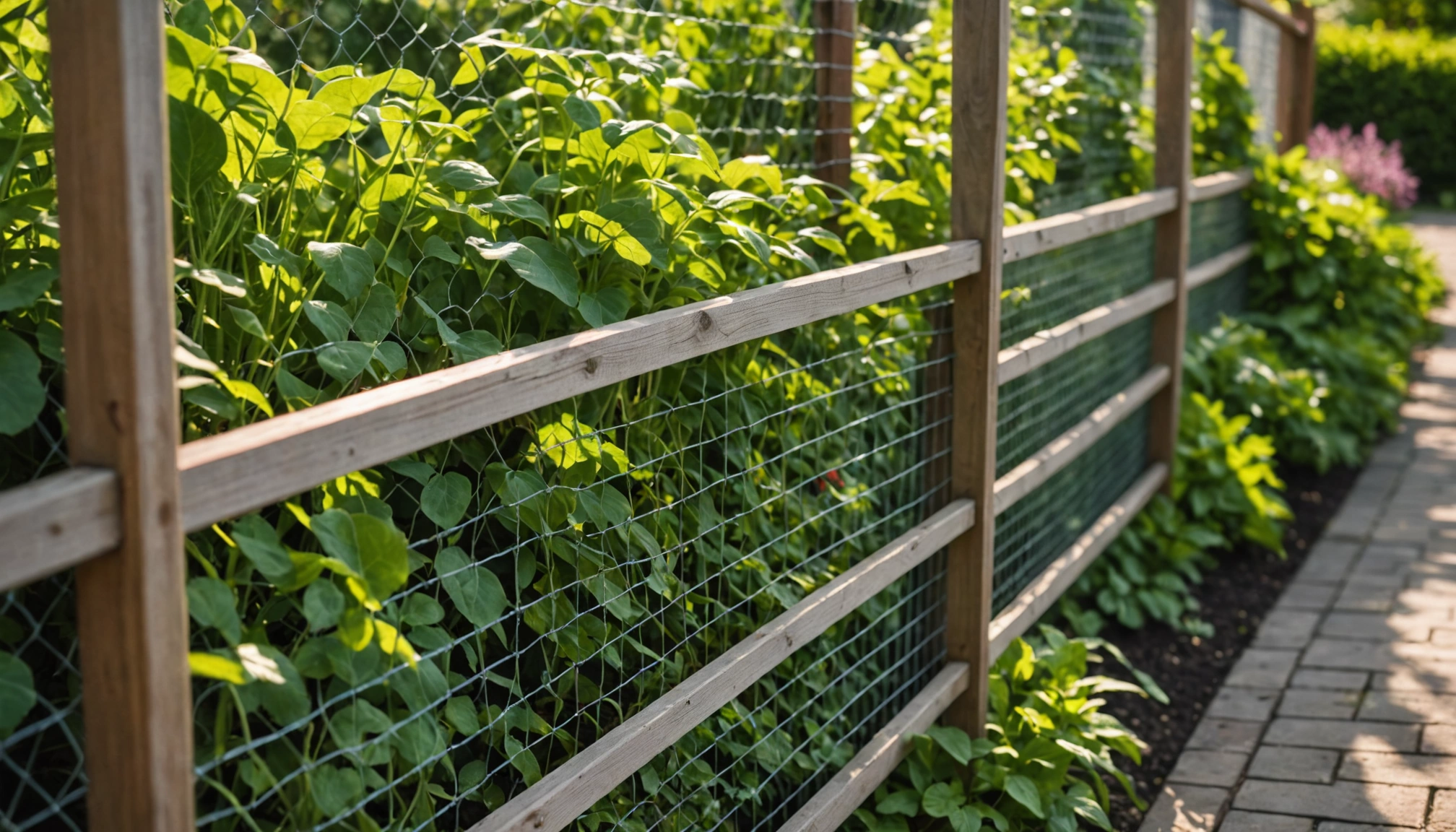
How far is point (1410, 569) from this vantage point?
14.8 feet

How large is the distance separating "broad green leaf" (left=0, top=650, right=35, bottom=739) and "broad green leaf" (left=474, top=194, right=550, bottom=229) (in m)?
0.85

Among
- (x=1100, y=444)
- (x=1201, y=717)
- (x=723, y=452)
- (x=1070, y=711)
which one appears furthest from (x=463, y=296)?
(x=1100, y=444)

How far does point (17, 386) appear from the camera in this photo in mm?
1274

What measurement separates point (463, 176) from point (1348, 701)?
2873 mm

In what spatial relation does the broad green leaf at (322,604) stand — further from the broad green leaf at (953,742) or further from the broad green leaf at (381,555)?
the broad green leaf at (953,742)

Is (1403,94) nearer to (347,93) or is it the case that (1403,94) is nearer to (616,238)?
(616,238)

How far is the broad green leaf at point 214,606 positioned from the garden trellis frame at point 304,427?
4.4 inches

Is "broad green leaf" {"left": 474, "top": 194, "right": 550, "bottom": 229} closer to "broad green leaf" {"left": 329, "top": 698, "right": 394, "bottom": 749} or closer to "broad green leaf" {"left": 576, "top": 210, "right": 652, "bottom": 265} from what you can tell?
"broad green leaf" {"left": 576, "top": 210, "right": 652, "bottom": 265}

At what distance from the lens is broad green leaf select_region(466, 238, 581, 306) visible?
68.7 inches

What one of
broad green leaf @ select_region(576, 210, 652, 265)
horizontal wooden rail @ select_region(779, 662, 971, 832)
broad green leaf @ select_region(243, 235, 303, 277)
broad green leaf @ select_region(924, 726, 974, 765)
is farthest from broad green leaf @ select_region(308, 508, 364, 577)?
broad green leaf @ select_region(924, 726, 974, 765)

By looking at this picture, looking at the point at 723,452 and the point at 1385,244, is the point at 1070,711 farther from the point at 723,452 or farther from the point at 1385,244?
the point at 1385,244

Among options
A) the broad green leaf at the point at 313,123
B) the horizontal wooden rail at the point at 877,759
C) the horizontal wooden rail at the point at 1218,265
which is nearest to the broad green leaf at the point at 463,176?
the broad green leaf at the point at 313,123

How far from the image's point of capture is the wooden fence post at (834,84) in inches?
126

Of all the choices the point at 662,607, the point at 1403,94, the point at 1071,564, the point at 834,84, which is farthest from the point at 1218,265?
the point at 1403,94
